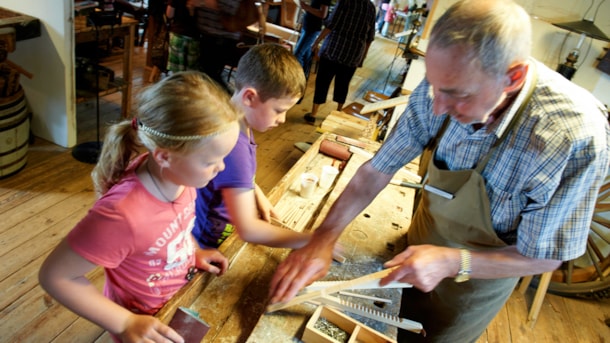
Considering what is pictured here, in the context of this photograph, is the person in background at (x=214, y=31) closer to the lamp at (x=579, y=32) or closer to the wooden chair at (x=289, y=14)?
the lamp at (x=579, y=32)

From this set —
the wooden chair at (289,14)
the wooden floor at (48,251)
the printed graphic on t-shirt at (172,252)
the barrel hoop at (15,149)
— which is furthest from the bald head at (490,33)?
the wooden chair at (289,14)

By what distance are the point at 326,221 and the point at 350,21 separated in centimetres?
378

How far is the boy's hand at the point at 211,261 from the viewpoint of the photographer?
1322 millimetres

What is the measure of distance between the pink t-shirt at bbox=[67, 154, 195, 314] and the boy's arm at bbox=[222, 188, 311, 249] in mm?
149

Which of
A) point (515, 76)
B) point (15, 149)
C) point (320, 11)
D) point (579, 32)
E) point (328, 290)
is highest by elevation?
point (579, 32)

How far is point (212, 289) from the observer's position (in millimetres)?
1309

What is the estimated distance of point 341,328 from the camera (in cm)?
122

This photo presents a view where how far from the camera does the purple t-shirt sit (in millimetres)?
1287

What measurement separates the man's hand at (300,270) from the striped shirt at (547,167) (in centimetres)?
59

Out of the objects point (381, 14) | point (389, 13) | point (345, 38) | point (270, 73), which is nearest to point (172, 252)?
point (270, 73)

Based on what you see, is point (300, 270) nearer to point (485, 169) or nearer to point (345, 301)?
point (345, 301)

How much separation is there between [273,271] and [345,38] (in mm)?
3906

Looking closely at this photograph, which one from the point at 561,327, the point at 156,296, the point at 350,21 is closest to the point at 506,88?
the point at 156,296

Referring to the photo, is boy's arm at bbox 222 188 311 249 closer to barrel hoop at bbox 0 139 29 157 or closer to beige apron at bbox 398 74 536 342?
beige apron at bbox 398 74 536 342
